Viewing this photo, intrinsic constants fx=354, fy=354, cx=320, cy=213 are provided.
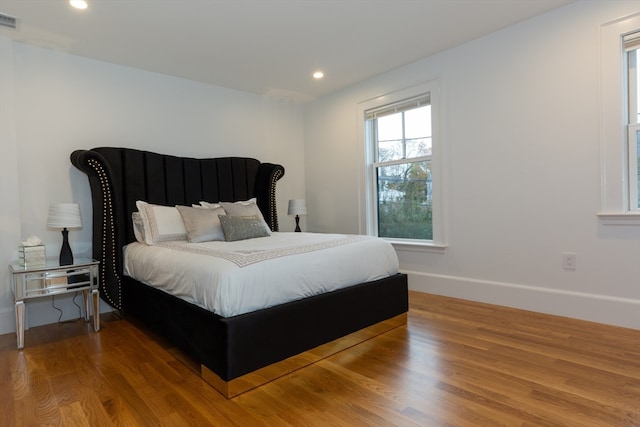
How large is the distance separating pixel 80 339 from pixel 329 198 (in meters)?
3.12

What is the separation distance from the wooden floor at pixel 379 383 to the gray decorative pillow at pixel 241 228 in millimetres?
1016

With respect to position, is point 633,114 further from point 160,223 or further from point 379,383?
point 160,223

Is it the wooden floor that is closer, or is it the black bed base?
the wooden floor

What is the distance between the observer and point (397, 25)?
2.95 m

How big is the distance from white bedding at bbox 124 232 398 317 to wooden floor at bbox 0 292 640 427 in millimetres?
448

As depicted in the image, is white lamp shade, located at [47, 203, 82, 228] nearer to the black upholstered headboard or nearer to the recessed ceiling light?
the black upholstered headboard

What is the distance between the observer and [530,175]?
301 cm

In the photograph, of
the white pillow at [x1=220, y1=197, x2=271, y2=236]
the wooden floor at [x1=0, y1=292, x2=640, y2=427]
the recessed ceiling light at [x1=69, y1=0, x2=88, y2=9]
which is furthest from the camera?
the white pillow at [x1=220, y1=197, x2=271, y2=236]

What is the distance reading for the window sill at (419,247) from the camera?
363cm

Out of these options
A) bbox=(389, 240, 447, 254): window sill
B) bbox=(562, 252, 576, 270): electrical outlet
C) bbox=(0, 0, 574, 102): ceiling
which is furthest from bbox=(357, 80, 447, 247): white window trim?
bbox=(562, 252, 576, 270): electrical outlet

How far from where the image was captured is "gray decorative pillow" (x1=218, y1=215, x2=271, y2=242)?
3.12 m

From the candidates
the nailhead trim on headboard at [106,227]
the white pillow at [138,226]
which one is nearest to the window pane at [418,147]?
the white pillow at [138,226]

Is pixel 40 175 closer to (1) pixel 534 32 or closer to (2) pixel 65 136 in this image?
(2) pixel 65 136

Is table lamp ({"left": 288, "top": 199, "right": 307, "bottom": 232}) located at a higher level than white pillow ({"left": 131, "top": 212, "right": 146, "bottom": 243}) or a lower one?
higher
